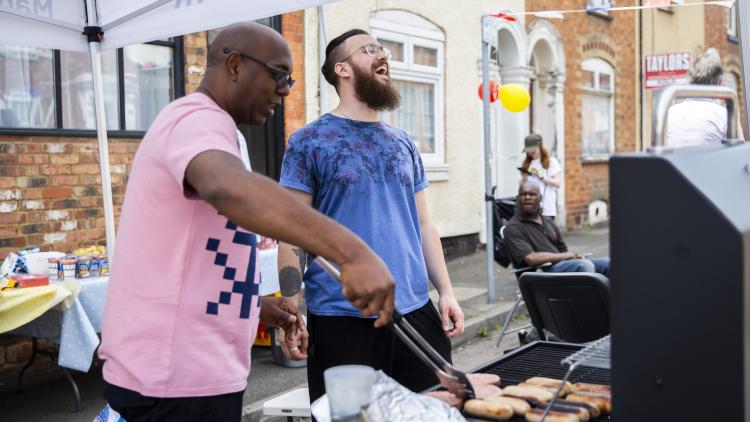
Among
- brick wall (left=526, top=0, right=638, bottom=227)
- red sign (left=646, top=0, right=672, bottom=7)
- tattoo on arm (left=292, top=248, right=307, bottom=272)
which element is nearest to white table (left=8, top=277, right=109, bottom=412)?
tattoo on arm (left=292, top=248, right=307, bottom=272)

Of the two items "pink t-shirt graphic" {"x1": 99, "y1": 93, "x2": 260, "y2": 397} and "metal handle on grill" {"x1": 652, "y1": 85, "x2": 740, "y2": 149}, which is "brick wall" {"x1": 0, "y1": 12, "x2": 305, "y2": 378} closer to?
"pink t-shirt graphic" {"x1": 99, "y1": 93, "x2": 260, "y2": 397}

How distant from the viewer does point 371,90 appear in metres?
3.22

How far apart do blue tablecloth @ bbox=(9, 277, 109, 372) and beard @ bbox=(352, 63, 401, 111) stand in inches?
93.4

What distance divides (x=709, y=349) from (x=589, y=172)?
14.0 metres

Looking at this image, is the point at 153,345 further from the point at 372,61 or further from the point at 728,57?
the point at 728,57

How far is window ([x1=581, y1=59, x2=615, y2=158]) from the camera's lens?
15.2 metres

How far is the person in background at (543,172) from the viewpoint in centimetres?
934

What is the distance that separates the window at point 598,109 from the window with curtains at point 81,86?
9440 mm

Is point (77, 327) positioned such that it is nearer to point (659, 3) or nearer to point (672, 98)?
point (672, 98)

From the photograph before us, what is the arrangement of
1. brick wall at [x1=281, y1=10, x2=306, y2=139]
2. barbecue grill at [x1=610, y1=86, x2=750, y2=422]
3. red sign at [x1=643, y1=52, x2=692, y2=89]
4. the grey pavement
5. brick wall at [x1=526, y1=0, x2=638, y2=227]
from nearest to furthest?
barbecue grill at [x1=610, y1=86, x2=750, y2=422], the grey pavement, brick wall at [x1=281, y1=10, x2=306, y2=139], red sign at [x1=643, y1=52, x2=692, y2=89], brick wall at [x1=526, y1=0, x2=638, y2=227]

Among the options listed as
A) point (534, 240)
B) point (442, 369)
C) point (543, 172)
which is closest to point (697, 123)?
point (442, 369)

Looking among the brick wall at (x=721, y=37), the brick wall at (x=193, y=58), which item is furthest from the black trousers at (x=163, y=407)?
the brick wall at (x=721, y=37)

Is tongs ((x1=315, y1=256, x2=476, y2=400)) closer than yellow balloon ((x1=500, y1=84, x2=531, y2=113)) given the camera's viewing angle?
Yes

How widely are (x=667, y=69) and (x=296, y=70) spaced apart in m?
8.12
